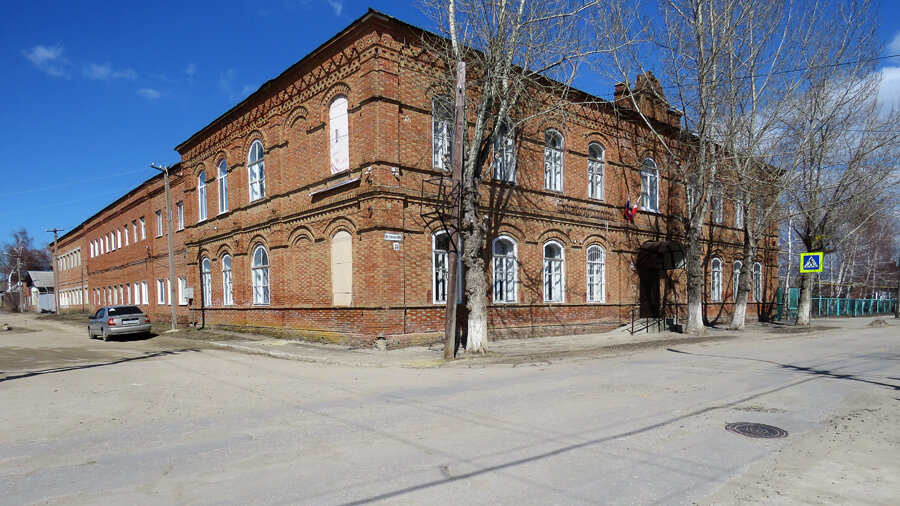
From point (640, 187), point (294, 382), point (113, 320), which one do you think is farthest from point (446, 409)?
point (113, 320)

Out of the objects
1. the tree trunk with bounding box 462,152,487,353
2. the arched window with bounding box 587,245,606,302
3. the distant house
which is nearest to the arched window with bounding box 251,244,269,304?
the tree trunk with bounding box 462,152,487,353

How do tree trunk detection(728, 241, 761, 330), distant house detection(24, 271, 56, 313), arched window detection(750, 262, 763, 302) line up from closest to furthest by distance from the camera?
tree trunk detection(728, 241, 761, 330) < arched window detection(750, 262, 763, 302) < distant house detection(24, 271, 56, 313)

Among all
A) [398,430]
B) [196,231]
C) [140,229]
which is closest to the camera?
[398,430]

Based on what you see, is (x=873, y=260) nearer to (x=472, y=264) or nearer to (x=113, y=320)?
(x=472, y=264)

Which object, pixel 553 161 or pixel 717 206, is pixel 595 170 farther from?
pixel 717 206

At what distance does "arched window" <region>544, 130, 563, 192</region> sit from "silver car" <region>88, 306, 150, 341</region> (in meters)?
17.0

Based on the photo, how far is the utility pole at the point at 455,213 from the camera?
12586 mm

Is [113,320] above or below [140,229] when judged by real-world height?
below

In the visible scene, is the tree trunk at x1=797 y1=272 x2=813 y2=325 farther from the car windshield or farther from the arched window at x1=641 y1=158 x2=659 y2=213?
the car windshield

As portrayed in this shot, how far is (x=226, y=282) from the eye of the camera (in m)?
22.5

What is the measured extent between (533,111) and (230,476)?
15.6m

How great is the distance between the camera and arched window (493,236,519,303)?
56.6 ft

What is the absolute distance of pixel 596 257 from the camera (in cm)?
2033

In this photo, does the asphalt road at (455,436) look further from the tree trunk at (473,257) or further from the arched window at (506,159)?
the arched window at (506,159)
